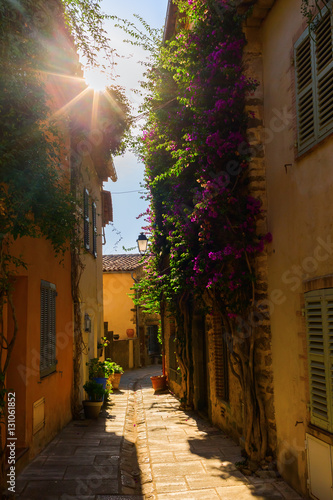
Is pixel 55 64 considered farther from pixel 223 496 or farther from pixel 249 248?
pixel 223 496

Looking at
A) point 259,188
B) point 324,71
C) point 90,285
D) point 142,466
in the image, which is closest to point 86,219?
point 90,285

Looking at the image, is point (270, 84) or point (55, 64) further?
point (55, 64)

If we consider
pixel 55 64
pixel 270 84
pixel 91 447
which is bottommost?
pixel 91 447

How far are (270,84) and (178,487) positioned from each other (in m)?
4.94

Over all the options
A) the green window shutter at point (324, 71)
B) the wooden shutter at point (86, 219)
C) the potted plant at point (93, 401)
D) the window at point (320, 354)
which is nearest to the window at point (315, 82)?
the green window shutter at point (324, 71)

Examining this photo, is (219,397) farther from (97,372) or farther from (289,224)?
(289,224)

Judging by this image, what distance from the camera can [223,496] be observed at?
4.73 m

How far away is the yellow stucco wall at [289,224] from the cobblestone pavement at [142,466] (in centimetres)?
79

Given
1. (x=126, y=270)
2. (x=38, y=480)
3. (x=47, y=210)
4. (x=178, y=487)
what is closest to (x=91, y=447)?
(x=38, y=480)

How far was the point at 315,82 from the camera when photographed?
4441 millimetres

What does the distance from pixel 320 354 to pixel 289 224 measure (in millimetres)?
1503

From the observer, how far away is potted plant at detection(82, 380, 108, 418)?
8.98 m

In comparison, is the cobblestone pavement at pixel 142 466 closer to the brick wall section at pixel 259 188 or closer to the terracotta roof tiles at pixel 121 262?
the brick wall section at pixel 259 188

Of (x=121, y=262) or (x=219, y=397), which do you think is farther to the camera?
(x=121, y=262)
